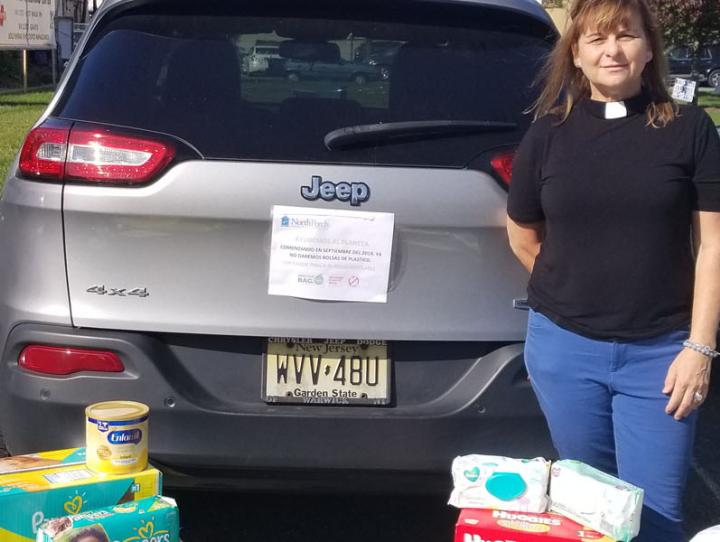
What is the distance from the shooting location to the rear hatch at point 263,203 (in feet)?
9.23

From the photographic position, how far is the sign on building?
23.9 m

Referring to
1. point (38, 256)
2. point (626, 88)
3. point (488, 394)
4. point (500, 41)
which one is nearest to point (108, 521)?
point (38, 256)

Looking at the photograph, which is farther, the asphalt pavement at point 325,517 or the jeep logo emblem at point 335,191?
the asphalt pavement at point 325,517

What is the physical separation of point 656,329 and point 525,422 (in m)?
0.58

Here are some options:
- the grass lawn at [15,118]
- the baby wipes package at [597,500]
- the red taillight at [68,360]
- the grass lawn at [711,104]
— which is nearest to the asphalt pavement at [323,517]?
the red taillight at [68,360]

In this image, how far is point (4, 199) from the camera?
304cm

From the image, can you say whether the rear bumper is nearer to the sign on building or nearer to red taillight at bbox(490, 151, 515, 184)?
red taillight at bbox(490, 151, 515, 184)

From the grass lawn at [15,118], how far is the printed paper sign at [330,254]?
6115 millimetres

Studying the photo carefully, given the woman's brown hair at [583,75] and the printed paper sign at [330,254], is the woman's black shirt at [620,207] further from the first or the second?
the printed paper sign at [330,254]

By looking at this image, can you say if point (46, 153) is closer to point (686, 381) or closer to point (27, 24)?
point (686, 381)

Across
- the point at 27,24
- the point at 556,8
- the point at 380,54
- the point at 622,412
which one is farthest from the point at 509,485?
the point at 27,24

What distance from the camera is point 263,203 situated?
2799mm

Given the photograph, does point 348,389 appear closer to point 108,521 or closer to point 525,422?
point 525,422

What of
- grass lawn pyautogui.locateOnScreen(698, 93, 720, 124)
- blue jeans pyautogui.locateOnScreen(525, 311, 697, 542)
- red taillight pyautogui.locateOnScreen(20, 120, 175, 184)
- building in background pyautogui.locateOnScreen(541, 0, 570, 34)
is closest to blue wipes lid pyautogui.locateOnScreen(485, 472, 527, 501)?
blue jeans pyautogui.locateOnScreen(525, 311, 697, 542)
